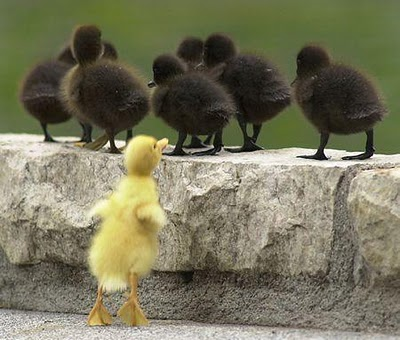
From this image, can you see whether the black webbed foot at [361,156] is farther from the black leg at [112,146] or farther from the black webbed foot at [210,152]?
the black leg at [112,146]

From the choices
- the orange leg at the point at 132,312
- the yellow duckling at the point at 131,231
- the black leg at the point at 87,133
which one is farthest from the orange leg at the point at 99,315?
the black leg at the point at 87,133

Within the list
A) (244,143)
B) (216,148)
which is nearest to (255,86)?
(244,143)

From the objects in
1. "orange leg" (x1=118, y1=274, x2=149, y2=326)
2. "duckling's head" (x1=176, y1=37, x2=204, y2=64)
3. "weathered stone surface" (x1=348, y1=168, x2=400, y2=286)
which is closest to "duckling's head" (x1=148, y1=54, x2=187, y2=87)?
"duckling's head" (x1=176, y1=37, x2=204, y2=64)

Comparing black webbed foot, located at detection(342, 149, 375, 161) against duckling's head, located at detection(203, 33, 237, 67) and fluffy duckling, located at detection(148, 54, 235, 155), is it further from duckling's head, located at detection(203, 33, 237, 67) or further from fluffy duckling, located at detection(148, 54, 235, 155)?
duckling's head, located at detection(203, 33, 237, 67)

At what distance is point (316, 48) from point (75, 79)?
1143mm

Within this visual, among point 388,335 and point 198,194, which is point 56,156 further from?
point 388,335

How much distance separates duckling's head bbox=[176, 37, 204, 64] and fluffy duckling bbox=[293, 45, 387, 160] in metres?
0.97

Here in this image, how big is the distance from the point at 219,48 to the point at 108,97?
0.68 metres

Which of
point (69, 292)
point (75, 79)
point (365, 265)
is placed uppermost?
point (75, 79)

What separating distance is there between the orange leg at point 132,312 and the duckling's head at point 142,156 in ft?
1.52

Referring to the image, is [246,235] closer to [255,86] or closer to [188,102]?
[188,102]

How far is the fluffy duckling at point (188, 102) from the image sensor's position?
6695mm

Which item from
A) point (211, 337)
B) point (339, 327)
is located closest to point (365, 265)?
point (339, 327)

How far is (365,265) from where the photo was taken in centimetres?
602
